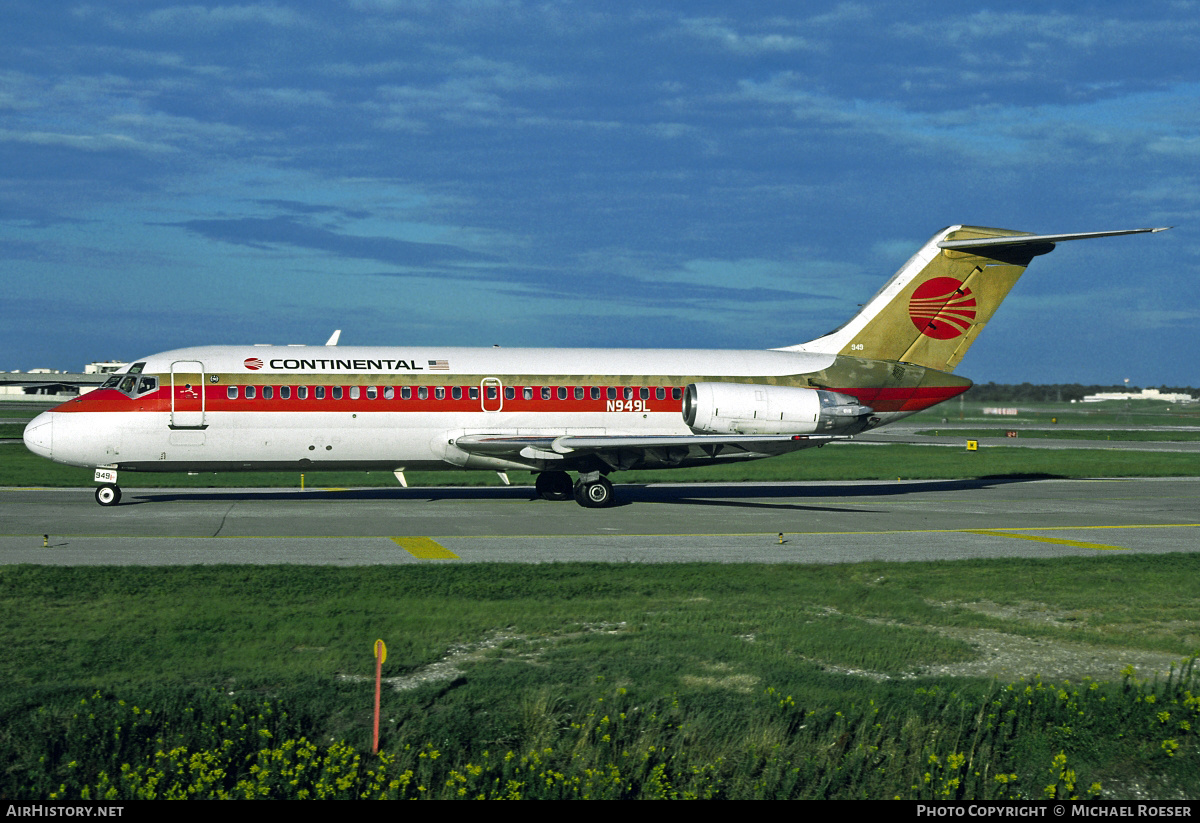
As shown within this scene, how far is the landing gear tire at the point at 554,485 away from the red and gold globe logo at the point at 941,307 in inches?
443

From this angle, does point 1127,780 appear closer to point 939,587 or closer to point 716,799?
point 716,799

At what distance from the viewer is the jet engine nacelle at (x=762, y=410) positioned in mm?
26562

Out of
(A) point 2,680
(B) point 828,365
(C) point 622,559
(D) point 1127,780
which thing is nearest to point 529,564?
(C) point 622,559

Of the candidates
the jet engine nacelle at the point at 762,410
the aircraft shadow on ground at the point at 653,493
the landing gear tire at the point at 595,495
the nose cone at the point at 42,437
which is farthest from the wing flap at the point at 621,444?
the nose cone at the point at 42,437

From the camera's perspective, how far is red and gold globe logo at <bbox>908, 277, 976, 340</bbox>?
93.9 feet

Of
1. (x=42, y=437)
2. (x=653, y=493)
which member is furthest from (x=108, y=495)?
(x=653, y=493)

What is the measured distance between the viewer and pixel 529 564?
1644cm

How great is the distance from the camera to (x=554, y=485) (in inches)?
1133

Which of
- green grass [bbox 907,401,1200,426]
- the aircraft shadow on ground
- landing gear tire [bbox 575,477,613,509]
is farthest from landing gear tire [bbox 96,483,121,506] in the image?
green grass [bbox 907,401,1200,426]

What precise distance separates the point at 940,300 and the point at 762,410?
22.1 ft

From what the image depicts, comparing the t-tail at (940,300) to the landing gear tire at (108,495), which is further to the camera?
the t-tail at (940,300)

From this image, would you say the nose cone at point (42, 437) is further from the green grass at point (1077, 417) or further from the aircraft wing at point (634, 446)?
the green grass at point (1077, 417)

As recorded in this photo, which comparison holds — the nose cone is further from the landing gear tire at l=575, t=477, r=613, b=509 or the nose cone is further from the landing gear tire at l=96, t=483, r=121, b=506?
the landing gear tire at l=575, t=477, r=613, b=509
